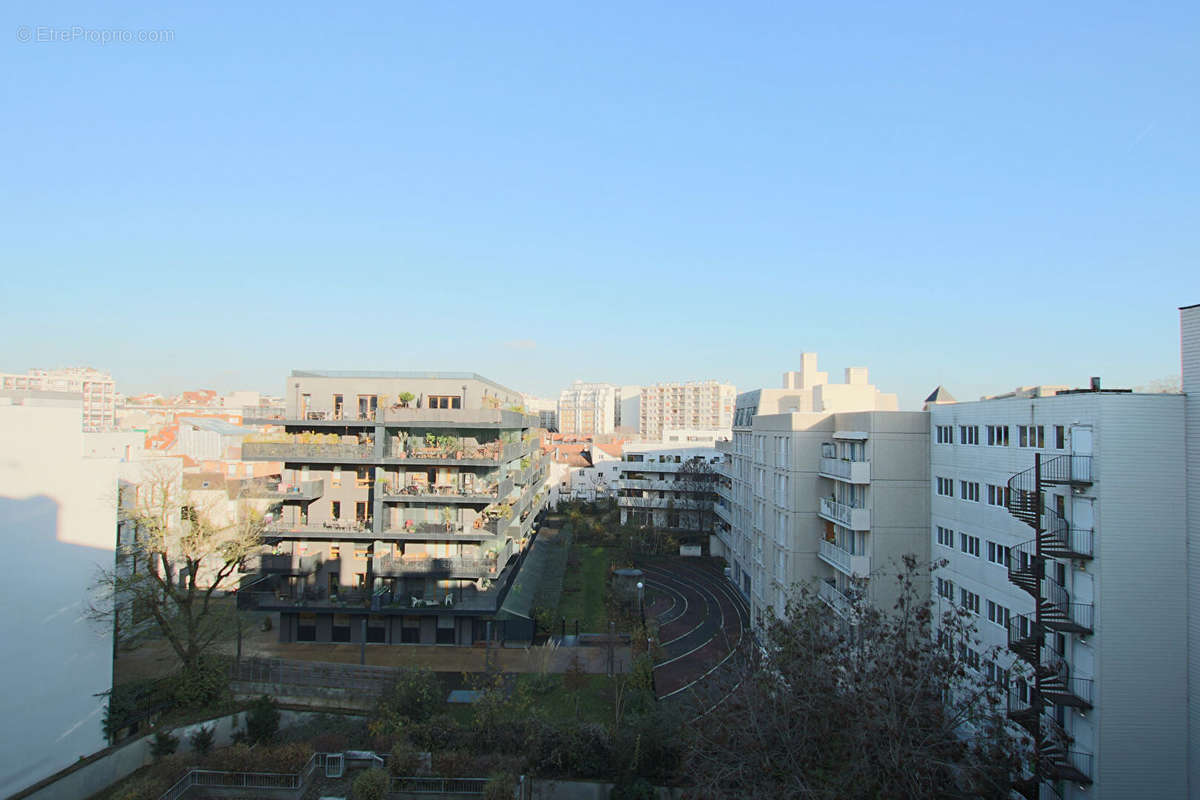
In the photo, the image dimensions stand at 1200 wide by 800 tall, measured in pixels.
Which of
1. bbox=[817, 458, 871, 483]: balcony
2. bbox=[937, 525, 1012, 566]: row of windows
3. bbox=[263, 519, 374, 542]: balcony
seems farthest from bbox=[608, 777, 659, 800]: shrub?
bbox=[263, 519, 374, 542]: balcony

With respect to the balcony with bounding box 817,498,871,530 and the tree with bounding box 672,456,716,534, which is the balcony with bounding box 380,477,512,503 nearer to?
the balcony with bounding box 817,498,871,530

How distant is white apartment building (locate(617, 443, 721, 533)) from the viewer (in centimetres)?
6203

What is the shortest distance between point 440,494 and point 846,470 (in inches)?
714

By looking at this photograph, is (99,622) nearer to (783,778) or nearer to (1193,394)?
(783,778)

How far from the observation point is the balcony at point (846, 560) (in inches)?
1070

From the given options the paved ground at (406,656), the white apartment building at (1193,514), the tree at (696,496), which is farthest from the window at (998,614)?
the tree at (696,496)

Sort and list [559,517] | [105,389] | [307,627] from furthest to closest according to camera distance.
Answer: [105,389]
[559,517]
[307,627]

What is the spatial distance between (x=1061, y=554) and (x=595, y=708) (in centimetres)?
1676

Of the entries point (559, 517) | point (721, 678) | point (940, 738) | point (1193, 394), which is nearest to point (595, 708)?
point (721, 678)

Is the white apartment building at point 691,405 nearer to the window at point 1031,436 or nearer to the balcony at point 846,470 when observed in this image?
the balcony at point 846,470

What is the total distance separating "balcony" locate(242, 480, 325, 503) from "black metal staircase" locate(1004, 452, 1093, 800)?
2863cm

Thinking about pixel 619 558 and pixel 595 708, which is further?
pixel 619 558

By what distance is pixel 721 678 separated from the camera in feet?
62.6

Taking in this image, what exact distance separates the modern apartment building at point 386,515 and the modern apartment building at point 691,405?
14035 centimetres
